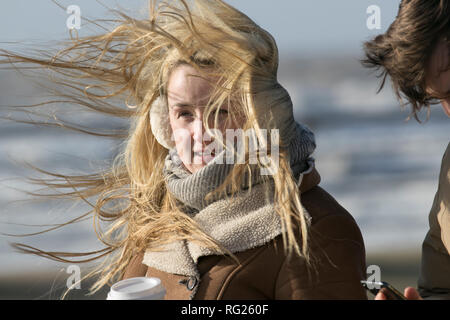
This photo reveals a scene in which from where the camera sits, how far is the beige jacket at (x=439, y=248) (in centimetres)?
244

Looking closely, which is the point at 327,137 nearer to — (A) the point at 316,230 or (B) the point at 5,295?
(B) the point at 5,295

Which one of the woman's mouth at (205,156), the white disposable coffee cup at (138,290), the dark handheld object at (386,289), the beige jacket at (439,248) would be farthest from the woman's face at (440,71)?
the white disposable coffee cup at (138,290)

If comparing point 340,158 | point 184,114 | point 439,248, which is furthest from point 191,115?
point 340,158

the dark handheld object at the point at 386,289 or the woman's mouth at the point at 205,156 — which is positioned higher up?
the woman's mouth at the point at 205,156

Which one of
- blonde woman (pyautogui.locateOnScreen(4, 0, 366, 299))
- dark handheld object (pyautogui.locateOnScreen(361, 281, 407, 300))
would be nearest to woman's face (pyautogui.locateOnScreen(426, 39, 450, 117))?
blonde woman (pyautogui.locateOnScreen(4, 0, 366, 299))

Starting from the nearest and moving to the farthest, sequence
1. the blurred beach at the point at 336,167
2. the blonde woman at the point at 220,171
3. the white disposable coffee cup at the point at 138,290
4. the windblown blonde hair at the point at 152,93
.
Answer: the white disposable coffee cup at the point at 138,290 < the blonde woman at the point at 220,171 < the windblown blonde hair at the point at 152,93 < the blurred beach at the point at 336,167

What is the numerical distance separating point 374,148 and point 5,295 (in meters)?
6.64

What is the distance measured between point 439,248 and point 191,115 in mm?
1016

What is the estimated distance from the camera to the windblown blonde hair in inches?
95.2

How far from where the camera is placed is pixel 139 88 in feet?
9.25

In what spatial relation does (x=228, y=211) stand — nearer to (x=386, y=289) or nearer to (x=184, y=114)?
(x=184, y=114)

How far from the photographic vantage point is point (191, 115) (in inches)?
98.7

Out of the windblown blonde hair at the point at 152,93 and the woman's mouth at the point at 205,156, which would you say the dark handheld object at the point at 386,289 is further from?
the woman's mouth at the point at 205,156
